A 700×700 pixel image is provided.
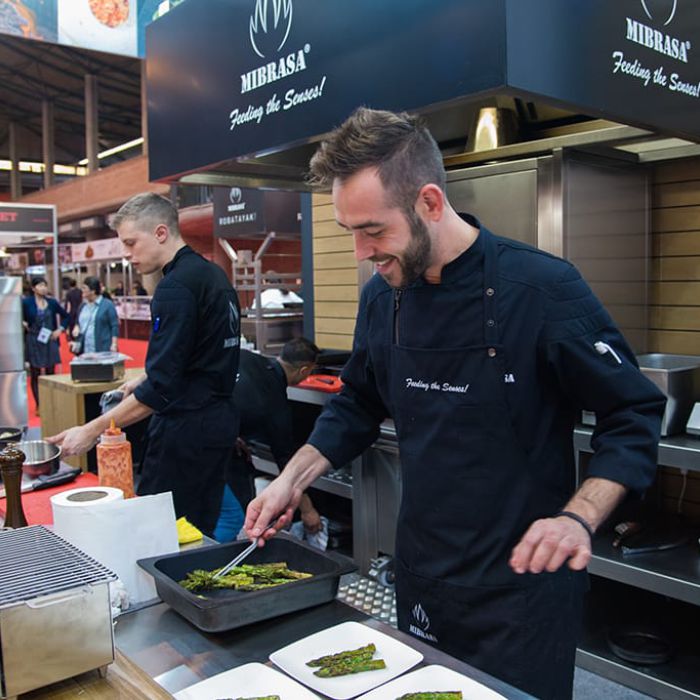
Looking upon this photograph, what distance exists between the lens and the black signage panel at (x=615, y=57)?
1.91 metres

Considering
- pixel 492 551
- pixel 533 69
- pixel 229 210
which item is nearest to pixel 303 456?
pixel 492 551

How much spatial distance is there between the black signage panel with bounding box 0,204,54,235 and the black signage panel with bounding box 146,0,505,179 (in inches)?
275

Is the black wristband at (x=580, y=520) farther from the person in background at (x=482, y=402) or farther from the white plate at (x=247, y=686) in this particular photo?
the white plate at (x=247, y=686)

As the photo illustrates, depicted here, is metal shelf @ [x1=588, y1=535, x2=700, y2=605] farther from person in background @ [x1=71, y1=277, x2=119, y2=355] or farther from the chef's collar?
person in background @ [x1=71, y1=277, x2=119, y2=355]

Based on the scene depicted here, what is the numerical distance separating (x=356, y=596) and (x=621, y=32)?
2.63 m

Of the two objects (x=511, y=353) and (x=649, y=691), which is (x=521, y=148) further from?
(x=649, y=691)

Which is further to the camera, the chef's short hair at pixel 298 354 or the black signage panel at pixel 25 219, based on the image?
the black signage panel at pixel 25 219

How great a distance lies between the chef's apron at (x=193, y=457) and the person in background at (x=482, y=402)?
49.0 inches

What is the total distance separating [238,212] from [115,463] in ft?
18.4

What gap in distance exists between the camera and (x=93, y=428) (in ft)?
8.14

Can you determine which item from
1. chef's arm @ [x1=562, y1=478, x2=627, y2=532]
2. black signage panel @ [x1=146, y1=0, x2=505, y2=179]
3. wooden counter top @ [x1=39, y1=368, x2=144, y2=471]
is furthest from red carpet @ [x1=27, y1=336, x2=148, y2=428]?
chef's arm @ [x1=562, y1=478, x2=627, y2=532]

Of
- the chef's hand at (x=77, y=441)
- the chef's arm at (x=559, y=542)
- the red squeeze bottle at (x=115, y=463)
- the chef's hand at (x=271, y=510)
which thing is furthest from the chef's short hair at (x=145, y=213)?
the chef's arm at (x=559, y=542)

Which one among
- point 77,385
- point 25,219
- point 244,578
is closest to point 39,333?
point 25,219

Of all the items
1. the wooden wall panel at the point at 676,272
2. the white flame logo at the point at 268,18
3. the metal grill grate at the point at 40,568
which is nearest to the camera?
the metal grill grate at the point at 40,568
